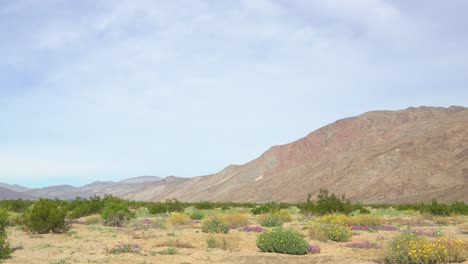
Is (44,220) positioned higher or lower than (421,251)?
higher

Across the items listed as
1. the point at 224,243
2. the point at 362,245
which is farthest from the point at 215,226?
the point at 362,245

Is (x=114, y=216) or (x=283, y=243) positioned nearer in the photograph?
(x=283, y=243)

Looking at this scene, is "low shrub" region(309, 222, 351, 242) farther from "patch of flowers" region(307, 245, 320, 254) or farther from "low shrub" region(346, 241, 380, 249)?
"patch of flowers" region(307, 245, 320, 254)

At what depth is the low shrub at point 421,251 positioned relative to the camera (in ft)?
40.4

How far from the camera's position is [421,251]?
1232 centimetres

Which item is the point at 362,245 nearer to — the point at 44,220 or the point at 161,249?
the point at 161,249

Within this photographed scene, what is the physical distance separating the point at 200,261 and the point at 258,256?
2.12m

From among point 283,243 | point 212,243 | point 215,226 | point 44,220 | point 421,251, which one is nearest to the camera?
point 421,251

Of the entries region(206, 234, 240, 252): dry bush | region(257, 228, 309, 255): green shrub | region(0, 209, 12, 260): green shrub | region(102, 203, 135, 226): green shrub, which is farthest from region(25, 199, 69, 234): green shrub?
region(257, 228, 309, 255): green shrub

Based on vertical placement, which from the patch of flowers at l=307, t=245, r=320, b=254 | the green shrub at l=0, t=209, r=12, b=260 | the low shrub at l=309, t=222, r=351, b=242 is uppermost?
the green shrub at l=0, t=209, r=12, b=260

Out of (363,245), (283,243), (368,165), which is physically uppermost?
(368,165)

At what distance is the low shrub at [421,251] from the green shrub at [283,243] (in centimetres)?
285

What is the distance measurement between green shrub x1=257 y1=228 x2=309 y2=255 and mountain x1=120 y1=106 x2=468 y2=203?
61.8 meters

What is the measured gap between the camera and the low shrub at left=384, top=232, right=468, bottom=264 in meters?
12.3
